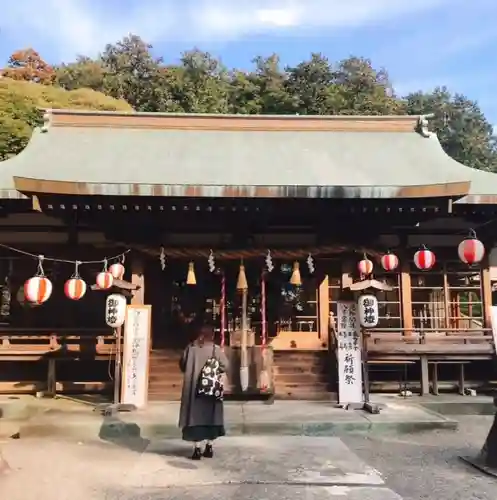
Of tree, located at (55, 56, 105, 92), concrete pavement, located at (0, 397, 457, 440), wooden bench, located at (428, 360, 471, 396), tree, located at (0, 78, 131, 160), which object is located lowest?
concrete pavement, located at (0, 397, 457, 440)

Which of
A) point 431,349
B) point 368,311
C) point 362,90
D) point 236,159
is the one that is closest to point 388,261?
point 368,311

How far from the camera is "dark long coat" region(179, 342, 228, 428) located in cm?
643

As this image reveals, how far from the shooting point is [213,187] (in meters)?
9.41

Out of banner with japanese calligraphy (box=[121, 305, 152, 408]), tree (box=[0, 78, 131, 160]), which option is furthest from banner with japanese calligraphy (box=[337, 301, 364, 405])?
tree (box=[0, 78, 131, 160])

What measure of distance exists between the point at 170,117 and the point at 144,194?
578 cm

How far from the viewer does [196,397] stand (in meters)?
6.44

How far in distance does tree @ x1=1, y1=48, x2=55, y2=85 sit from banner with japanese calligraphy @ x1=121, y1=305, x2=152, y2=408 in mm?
39515

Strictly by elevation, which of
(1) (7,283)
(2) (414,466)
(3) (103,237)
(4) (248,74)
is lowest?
(2) (414,466)

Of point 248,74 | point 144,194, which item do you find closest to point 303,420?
point 144,194

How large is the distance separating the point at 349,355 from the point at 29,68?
42446mm

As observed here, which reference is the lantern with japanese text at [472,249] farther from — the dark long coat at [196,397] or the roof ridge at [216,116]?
the roof ridge at [216,116]

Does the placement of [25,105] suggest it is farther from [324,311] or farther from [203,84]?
[324,311]

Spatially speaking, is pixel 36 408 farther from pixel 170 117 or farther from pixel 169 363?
pixel 170 117

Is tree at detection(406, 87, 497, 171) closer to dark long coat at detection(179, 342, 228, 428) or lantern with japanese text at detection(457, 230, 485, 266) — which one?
lantern with japanese text at detection(457, 230, 485, 266)
